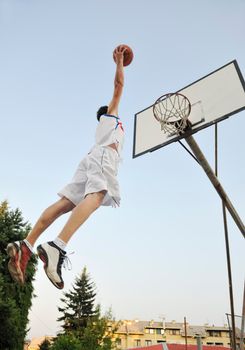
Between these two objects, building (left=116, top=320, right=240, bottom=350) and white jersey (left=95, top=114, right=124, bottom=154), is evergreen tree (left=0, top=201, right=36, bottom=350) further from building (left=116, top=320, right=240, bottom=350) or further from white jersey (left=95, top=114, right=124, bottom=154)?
building (left=116, top=320, right=240, bottom=350)

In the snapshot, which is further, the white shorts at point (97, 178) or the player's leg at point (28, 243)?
the white shorts at point (97, 178)

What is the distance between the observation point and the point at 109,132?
11.9ft

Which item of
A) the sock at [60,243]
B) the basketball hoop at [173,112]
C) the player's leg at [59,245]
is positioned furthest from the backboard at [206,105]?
the sock at [60,243]

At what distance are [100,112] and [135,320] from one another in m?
63.5

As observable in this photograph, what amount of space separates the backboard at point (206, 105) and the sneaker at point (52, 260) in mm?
2064

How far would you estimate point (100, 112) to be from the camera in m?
4.03

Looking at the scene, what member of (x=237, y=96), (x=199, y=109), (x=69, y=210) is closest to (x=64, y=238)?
(x=69, y=210)

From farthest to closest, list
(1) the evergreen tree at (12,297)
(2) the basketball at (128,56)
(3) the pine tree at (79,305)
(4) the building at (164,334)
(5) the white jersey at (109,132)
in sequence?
(4) the building at (164,334)
(3) the pine tree at (79,305)
(1) the evergreen tree at (12,297)
(2) the basketball at (128,56)
(5) the white jersey at (109,132)

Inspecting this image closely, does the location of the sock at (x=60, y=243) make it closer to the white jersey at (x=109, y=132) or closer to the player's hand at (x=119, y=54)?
the white jersey at (x=109, y=132)

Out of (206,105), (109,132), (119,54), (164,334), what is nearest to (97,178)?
(109,132)

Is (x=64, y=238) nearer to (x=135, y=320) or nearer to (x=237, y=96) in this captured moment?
(x=237, y=96)

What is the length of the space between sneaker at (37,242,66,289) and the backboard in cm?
206

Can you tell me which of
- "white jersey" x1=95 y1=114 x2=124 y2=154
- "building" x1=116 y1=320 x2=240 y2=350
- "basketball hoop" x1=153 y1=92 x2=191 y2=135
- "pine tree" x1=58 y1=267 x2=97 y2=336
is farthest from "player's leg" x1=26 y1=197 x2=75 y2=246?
"building" x1=116 y1=320 x2=240 y2=350

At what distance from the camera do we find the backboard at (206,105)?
4.52 metres
